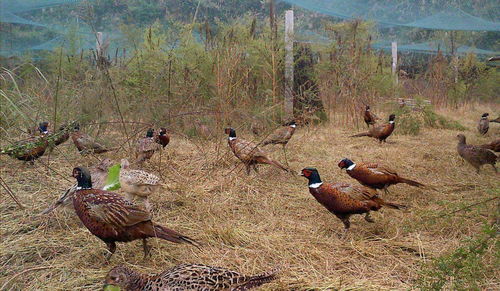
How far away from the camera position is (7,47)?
11070 mm

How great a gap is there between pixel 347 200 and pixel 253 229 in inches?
30.1

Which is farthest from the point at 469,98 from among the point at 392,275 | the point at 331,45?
the point at 392,275

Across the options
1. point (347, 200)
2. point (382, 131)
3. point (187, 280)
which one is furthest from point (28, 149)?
point (382, 131)

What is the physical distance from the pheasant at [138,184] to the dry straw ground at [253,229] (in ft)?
0.59

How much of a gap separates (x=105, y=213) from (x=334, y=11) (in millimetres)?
9486

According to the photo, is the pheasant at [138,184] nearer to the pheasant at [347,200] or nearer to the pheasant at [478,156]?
the pheasant at [347,200]

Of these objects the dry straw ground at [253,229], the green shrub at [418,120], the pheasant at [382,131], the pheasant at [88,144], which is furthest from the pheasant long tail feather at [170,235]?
the green shrub at [418,120]

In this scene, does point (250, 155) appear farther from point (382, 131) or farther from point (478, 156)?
point (382, 131)

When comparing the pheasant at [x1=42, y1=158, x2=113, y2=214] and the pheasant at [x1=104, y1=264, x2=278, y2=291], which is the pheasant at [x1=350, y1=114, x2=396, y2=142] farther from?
the pheasant at [x1=104, y1=264, x2=278, y2=291]

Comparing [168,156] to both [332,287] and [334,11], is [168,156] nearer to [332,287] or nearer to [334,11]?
[332,287]

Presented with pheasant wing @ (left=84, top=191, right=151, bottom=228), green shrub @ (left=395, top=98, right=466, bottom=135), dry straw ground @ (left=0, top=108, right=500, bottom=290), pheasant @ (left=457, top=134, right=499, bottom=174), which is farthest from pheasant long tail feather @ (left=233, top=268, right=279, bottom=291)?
green shrub @ (left=395, top=98, right=466, bottom=135)

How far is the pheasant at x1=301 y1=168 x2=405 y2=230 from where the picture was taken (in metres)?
3.41

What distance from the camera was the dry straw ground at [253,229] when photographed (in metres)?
2.70

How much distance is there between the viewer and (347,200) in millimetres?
3418
